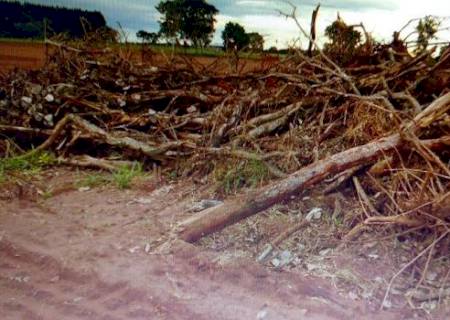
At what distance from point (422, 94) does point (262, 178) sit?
1.60 meters

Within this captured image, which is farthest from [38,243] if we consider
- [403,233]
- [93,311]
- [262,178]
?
[403,233]

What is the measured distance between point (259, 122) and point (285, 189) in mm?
1631

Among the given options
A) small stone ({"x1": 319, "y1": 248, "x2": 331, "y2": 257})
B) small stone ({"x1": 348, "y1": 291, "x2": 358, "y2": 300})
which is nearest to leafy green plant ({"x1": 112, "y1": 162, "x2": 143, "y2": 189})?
small stone ({"x1": 319, "y1": 248, "x2": 331, "y2": 257})

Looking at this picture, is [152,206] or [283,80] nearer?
[152,206]

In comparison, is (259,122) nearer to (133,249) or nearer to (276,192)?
(276,192)

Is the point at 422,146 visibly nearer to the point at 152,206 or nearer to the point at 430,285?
the point at 430,285

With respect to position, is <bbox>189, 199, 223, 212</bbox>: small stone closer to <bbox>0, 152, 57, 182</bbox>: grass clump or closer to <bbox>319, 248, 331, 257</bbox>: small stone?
<bbox>319, 248, 331, 257</bbox>: small stone

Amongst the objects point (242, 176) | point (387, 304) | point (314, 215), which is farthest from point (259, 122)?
point (387, 304)

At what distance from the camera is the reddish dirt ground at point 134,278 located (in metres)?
2.52

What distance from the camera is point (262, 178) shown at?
12.7 ft

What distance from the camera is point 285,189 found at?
127 inches

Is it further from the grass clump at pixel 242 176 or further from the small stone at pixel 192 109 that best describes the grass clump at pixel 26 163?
the grass clump at pixel 242 176

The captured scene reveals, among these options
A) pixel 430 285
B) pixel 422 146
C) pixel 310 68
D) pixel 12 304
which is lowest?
pixel 12 304

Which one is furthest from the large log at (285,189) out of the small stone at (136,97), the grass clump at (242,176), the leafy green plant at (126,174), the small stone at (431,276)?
the small stone at (136,97)
